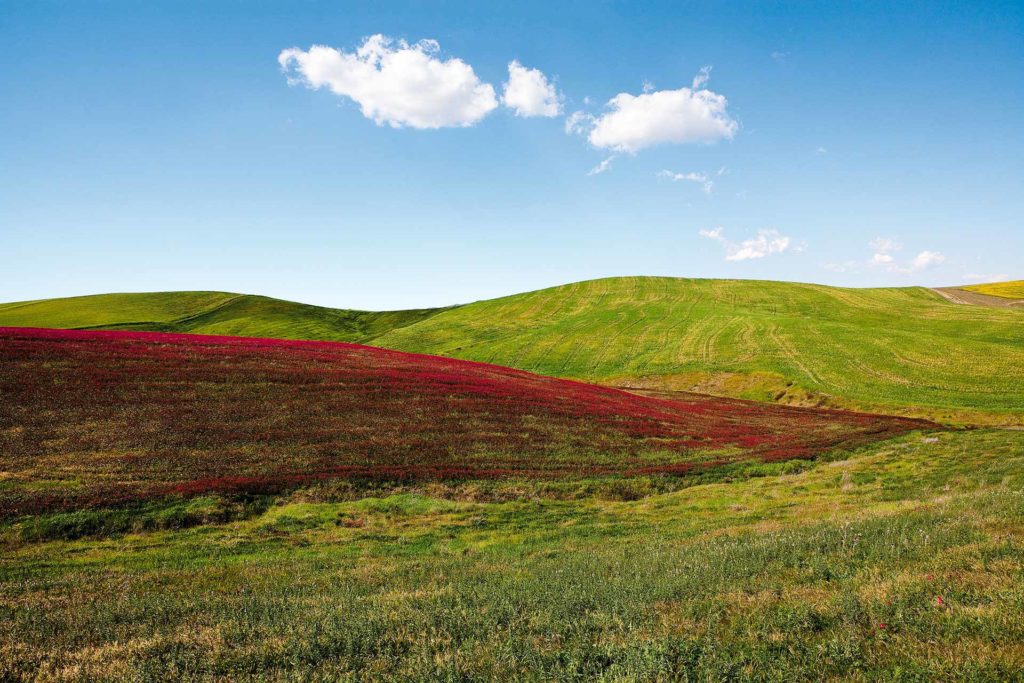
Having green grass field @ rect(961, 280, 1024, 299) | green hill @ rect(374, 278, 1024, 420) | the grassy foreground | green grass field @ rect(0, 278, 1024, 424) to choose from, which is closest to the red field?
the grassy foreground

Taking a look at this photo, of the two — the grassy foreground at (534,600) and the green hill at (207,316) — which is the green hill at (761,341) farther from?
the grassy foreground at (534,600)

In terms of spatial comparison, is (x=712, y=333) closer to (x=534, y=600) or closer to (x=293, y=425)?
(x=293, y=425)

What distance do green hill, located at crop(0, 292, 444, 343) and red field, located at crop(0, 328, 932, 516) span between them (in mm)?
75599

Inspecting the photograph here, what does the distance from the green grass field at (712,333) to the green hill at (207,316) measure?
446mm

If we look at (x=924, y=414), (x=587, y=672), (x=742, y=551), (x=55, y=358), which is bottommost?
(x=924, y=414)

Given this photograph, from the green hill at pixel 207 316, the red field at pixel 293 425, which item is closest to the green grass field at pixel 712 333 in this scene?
the green hill at pixel 207 316

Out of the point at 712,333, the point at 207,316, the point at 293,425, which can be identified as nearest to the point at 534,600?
the point at 293,425

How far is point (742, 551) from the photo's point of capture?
11.6 metres

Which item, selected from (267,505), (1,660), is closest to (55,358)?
(267,505)

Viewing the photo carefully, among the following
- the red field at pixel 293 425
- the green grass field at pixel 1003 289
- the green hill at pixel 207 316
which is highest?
the green grass field at pixel 1003 289

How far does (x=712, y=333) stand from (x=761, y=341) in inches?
320

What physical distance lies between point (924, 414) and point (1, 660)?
59.0 m

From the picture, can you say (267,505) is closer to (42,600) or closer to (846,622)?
(42,600)

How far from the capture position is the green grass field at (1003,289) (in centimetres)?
12850
